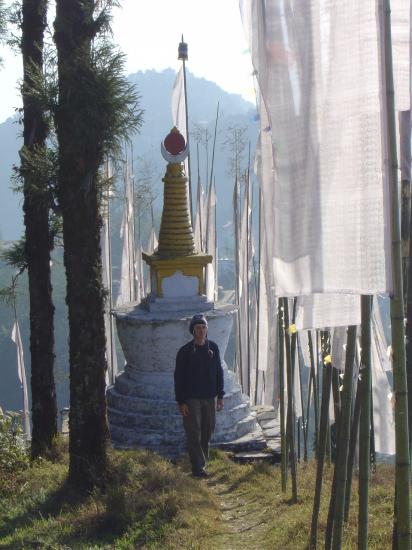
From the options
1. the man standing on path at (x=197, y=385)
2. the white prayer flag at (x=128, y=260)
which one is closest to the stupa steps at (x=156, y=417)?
the man standing on path at (x=197, y=385)

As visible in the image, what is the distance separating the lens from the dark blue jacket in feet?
23.5

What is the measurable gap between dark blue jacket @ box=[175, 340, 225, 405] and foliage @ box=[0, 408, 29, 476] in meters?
1.60

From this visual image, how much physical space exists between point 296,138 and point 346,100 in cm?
24

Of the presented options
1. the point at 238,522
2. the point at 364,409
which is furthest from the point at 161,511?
the point at 364,409

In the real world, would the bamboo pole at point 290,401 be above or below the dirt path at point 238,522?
above

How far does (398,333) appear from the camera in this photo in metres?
3.15

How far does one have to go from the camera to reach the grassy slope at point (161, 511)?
5.45 metres

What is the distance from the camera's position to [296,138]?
338 cm

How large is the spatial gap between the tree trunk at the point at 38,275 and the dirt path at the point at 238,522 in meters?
1.83

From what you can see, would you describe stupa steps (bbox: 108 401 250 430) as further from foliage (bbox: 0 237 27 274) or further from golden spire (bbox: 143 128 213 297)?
foliage (bbox: 0 237 27 274)

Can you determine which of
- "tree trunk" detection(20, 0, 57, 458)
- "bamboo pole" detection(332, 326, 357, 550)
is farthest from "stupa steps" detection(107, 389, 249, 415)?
"bamboo pole" detection(332, 326, 357, 550)

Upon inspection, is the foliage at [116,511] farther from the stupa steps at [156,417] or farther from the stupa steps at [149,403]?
the stupa steps at [149,403]

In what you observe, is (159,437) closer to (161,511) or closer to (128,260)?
(161,511)

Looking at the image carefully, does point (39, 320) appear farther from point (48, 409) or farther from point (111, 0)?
point (111, 0)
